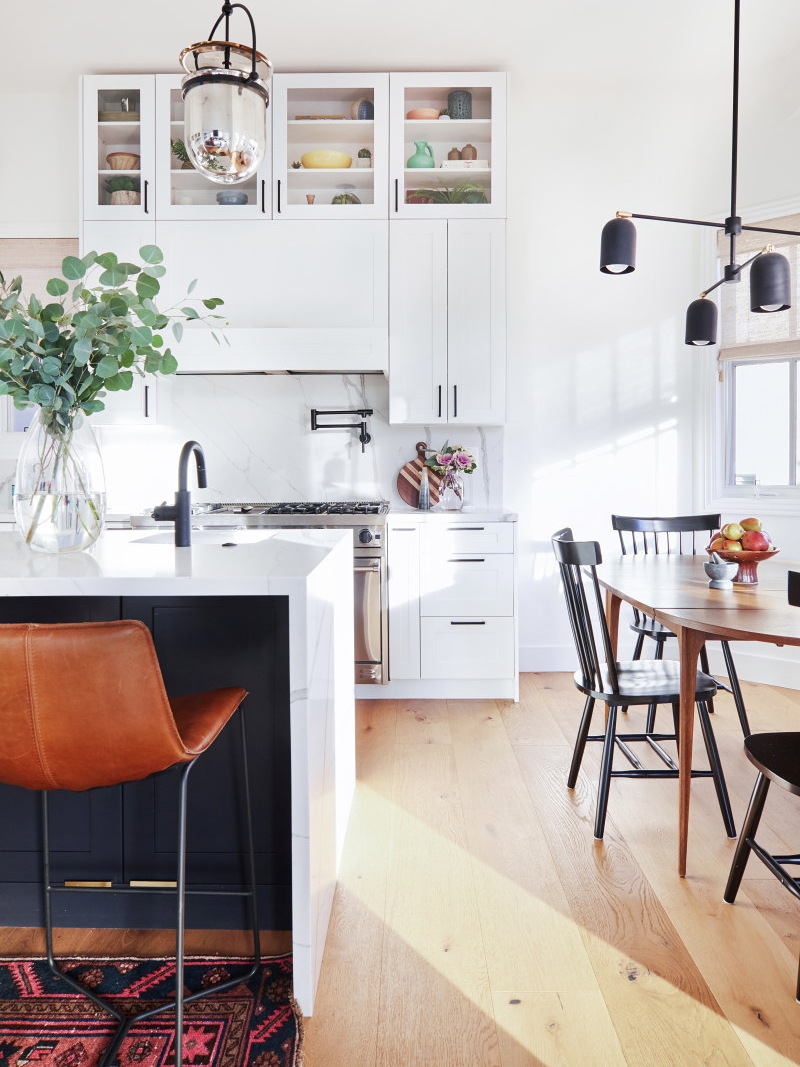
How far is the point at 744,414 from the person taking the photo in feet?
13.0

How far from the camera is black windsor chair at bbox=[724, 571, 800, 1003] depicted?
159cm

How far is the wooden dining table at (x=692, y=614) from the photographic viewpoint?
1812 millimetres

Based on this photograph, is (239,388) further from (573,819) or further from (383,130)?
(573,819)

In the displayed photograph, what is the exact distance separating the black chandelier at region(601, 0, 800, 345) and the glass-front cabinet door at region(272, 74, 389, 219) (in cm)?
169

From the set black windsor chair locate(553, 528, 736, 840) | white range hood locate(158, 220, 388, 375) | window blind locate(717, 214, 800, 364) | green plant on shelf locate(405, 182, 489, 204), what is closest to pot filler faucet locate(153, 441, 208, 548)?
black windsor chair locate(553, 528, 736, 840)

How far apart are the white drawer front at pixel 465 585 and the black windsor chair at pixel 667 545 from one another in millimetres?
597

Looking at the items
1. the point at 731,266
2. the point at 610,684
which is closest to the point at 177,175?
the point at 731,266

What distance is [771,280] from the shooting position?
2.19 meters

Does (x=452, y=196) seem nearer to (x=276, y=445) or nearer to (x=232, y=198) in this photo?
(x=232, y=198)

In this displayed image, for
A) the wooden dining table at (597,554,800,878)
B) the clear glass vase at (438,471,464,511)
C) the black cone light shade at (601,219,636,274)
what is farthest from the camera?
the clear glass vase at (438,471,464,511)

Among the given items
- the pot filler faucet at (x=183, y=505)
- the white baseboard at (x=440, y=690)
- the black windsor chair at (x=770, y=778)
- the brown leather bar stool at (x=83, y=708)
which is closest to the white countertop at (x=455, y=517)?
the white baseboard at (x=440, y=690)

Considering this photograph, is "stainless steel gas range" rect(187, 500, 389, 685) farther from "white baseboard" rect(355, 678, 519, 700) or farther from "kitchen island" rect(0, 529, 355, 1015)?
"kitchen island" rect(0, 529, 355, 1015)

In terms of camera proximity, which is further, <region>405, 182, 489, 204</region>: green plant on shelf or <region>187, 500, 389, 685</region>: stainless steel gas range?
<region>405, 182, 489, 204</region>: green plant on shelf

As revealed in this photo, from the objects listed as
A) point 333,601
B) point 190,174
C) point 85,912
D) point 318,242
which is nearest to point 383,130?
point 318,242
